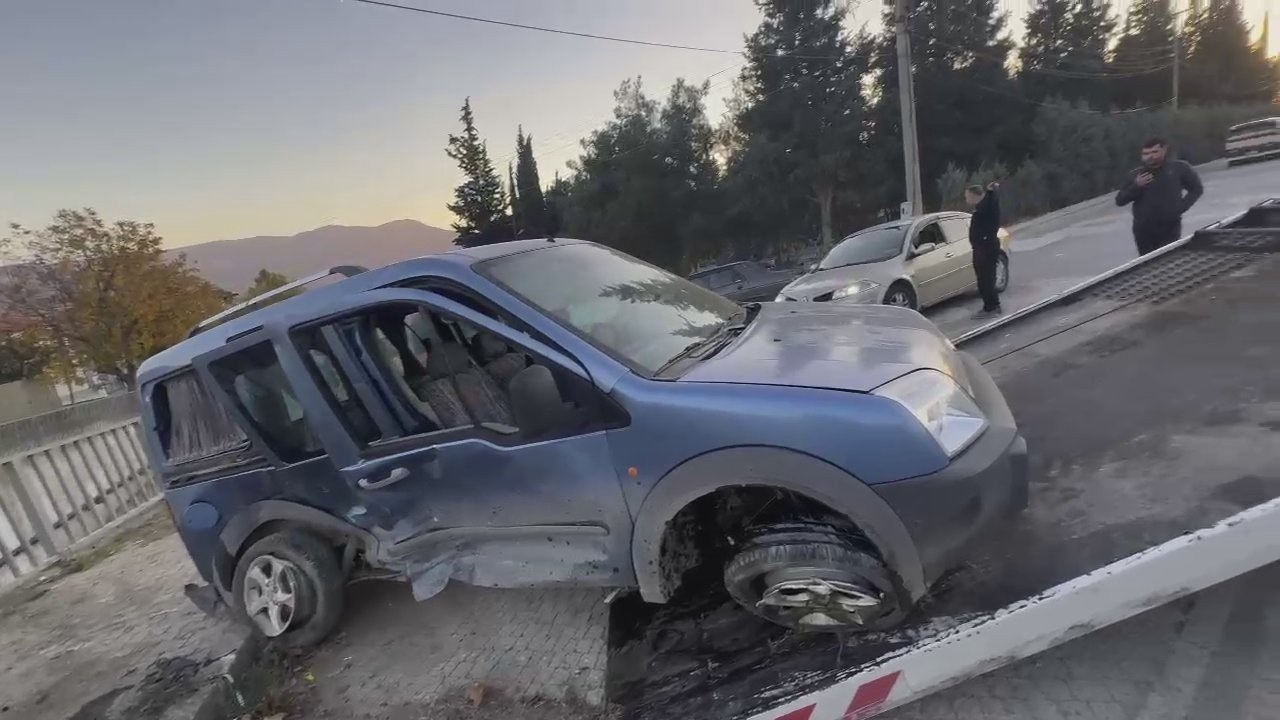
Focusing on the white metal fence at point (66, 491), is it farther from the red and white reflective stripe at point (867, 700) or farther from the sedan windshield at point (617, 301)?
the red and white reflective stripe at point (867, 700)

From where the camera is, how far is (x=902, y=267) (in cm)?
871

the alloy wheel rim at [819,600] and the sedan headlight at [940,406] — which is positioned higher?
the sedan headlight at [940,406]

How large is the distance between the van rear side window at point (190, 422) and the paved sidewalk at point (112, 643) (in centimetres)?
111

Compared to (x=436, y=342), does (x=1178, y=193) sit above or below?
below

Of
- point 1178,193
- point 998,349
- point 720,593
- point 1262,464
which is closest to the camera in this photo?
point 1262,464

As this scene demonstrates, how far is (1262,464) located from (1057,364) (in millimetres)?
1697

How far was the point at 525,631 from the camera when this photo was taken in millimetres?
3670

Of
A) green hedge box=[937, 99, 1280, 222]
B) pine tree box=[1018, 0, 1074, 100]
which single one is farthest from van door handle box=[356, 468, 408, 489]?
pine tree box=[1018, 0, 1074, 100]

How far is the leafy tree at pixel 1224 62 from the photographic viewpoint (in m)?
45.7

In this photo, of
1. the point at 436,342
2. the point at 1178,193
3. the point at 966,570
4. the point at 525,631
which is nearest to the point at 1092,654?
the point at 966,570

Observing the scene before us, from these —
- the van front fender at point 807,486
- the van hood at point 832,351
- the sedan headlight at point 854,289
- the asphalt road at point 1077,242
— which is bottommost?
the asphalt road at point 1077,242

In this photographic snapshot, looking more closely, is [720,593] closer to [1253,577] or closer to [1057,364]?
[1253,577]

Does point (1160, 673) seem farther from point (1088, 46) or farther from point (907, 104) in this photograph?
point (1088, 46)

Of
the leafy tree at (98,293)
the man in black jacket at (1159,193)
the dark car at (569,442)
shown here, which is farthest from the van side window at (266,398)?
the leafy tree at (98,293)
